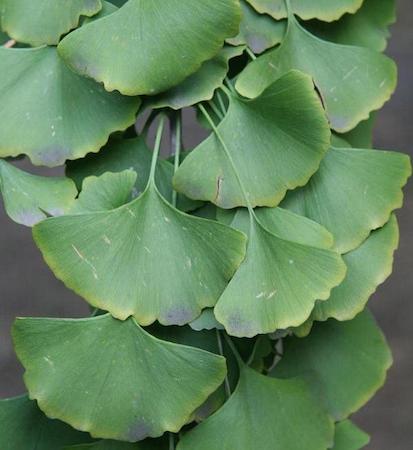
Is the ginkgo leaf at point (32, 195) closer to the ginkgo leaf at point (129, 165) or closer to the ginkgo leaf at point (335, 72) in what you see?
the ginkgo leaf at point (129, 165)

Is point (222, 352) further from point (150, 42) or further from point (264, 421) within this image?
point (150, 42)

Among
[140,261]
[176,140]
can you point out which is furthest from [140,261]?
[176,140]

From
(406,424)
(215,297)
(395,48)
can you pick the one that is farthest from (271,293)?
(395,48)

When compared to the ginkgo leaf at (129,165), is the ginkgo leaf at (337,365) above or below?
below

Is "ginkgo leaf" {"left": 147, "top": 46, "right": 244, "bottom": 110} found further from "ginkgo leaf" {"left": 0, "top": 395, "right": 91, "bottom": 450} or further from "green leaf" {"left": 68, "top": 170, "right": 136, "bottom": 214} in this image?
"ginkgo leaf" {"left": 0, "top": 395, "right": 91, "bottom": 450}

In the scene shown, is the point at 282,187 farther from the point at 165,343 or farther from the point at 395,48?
the point at 395,48

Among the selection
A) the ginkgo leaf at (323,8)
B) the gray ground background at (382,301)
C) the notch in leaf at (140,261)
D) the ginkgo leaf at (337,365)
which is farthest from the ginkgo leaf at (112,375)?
the gray ground background at (382,301)
